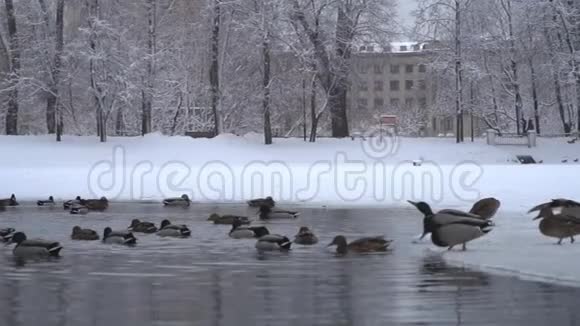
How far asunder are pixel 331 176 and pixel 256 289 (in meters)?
24.8

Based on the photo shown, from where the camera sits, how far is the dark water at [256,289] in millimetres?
10773

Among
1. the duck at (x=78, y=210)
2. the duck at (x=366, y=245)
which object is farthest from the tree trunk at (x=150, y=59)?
the duck at (x=366, y=245)

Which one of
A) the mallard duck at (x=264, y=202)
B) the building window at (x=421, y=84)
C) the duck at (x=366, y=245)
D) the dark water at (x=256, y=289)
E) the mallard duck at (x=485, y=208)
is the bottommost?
the dark water at (x=256, y=289)

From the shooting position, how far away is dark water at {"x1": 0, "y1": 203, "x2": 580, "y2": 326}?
1077 centimetres

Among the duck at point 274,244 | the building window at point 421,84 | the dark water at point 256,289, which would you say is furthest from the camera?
the building window at point 421,84

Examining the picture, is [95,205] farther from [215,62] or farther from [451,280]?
[215,62]

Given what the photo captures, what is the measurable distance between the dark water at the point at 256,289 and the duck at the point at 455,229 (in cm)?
40

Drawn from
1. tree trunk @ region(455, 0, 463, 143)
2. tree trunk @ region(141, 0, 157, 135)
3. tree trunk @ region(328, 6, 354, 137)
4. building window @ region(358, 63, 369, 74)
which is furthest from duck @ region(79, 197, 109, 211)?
tree trunk @ region(455, 0, 463, 143)

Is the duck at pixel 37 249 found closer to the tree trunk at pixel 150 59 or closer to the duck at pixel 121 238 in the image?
the duck at pixel 121 238

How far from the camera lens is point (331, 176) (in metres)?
37.6

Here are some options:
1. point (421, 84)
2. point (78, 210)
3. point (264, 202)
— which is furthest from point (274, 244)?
point (421, 84)

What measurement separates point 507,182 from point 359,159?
69.2 ft

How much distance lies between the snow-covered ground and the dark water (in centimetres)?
148

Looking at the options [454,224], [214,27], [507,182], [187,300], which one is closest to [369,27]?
[214,27]
